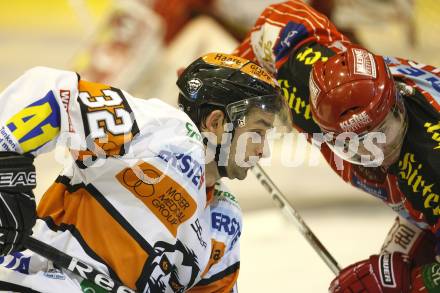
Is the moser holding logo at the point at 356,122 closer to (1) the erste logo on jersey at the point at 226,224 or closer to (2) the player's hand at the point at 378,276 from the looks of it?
(1) the erste logo on jersey at the point at 226,224

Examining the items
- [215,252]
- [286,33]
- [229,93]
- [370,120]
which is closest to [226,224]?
[215,252]

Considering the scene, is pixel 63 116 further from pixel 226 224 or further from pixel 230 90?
pixel 226 224

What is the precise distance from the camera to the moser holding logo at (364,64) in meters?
2.09

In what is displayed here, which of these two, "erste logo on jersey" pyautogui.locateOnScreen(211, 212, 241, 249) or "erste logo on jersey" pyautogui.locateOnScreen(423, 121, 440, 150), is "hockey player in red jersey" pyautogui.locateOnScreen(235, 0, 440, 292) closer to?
"erste logo on jersey" pyautogui.locateOnScreen(423, 121, 440, 150)

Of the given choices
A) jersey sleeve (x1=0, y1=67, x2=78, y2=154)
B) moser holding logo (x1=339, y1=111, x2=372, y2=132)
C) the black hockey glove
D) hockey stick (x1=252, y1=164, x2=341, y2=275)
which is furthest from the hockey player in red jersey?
the black hockey glove

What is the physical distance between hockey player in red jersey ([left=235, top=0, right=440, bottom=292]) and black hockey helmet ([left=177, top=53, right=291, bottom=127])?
0.65ft

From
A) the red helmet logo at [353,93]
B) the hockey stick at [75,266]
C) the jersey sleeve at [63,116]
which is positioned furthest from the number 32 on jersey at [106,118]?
the red helmet logo at [353,93]

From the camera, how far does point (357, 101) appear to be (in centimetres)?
206

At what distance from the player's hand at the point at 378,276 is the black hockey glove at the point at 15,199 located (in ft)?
3.72

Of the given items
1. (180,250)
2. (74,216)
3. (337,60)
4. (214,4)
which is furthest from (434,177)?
(214,4)

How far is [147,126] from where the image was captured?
70.9 inches

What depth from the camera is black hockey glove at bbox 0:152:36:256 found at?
5.27 ft

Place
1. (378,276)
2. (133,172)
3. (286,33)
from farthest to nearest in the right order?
(286,33) < (378,276) < (133,172)

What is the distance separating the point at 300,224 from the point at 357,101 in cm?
72
